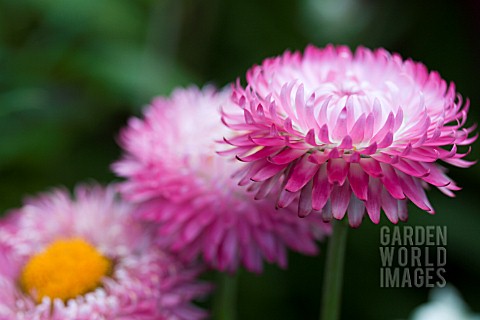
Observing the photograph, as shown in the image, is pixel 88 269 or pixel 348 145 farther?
pixel 88 269

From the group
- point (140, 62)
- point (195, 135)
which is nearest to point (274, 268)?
point (140, 62)

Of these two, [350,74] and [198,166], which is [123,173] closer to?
[198,166]

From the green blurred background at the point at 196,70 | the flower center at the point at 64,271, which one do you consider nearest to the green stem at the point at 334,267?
the flower center at the point at 64,271

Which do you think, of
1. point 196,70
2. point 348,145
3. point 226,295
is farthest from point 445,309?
point 196,70

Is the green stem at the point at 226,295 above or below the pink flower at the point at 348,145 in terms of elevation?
below

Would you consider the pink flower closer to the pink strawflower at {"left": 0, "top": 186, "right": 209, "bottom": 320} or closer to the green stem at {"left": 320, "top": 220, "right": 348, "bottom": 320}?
the green stem at {"left": 320, "top": 220, "right": 348, "bottom": 320}

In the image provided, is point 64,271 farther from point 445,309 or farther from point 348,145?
point 445,309

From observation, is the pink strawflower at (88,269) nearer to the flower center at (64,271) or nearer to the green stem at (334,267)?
the flower center at (64,271)

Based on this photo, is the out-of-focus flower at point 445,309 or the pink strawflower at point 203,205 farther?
the out-of-focus flower at point 445,309
